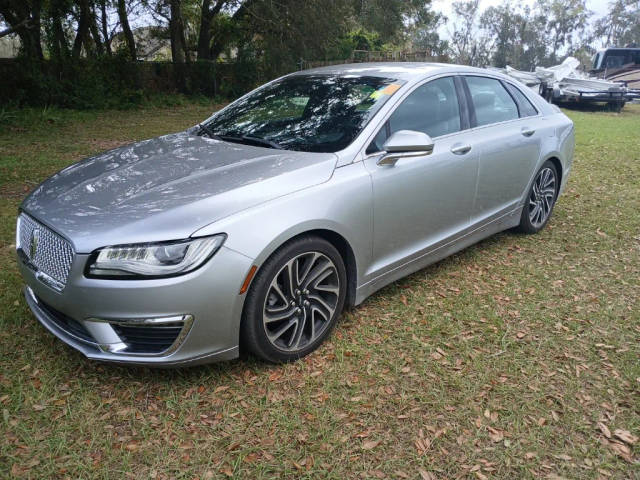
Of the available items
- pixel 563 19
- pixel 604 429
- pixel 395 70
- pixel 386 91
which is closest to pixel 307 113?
pixel 386 91

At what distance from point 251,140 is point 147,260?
139cm

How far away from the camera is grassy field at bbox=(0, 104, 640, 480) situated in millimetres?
2365

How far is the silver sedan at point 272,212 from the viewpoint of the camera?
2482 mm

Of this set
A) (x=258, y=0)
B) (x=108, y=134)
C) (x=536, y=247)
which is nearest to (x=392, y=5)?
(x=258, y=0)

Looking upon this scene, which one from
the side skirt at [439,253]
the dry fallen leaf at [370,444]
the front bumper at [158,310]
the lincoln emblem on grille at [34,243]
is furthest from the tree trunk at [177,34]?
the dry fallen leaf at [370,444]

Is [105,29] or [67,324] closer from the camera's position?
[67,324]

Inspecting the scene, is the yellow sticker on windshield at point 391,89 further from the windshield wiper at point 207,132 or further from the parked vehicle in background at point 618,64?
the parked vehicle in background at point 618,64

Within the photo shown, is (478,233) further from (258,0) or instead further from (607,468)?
(258,0)

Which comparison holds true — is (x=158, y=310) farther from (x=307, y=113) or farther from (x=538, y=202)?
(x=538, y=202)

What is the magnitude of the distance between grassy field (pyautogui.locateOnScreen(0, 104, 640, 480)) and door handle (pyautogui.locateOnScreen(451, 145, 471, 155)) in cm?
102

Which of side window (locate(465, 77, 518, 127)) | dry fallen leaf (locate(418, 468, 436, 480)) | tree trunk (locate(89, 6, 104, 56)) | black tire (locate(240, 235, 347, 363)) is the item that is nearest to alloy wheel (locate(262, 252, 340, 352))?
black tire (locate(240, 235, 347, 363))

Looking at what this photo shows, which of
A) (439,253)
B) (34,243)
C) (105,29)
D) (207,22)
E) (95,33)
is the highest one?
(207,22)

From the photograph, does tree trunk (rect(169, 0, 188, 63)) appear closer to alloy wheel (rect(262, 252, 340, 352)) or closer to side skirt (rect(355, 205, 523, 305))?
side skirt (rect(355, 205, 523, 305))

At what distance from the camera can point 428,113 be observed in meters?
3.75
